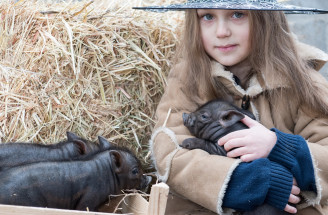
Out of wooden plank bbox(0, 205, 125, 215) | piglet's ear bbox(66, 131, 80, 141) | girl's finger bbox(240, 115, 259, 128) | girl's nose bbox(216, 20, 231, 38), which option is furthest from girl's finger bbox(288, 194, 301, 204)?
piglet's ear bbox(66, 131, 80, 141)

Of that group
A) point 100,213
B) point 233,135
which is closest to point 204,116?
point 233,135

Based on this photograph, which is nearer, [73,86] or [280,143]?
[280,143]

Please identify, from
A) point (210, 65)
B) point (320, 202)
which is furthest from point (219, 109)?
point (320, 202)

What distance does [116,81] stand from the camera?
164 inches

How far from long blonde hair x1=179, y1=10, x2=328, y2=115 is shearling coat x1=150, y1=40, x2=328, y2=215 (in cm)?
6

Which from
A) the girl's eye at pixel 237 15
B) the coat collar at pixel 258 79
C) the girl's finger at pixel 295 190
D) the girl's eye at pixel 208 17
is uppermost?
the girl's eye at pixel 237 15

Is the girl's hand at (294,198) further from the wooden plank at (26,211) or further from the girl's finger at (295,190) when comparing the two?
the wooden plank at (26,211)

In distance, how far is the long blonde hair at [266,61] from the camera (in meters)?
3.51

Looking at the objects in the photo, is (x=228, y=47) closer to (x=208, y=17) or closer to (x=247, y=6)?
(x=208, y=17)

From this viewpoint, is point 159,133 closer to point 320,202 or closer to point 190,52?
point 190,52

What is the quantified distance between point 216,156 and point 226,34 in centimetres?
90

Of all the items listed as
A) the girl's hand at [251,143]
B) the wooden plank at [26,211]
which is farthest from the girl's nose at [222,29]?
the wooden plank at [26,211]

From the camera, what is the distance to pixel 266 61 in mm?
3607

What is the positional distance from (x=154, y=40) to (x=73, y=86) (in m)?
0.86
